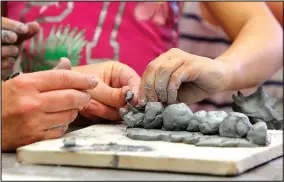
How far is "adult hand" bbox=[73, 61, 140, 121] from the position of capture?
1.13 m

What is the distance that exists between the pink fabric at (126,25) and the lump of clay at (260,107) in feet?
1.39

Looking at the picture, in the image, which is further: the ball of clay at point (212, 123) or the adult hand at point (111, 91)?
the adult hand at point (111, 91)

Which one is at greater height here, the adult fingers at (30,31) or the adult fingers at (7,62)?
the adult fingers at (30,31)

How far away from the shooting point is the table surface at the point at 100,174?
2.36 feet

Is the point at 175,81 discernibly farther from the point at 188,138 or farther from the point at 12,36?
the point at 12,36

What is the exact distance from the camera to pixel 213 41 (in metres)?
1.80

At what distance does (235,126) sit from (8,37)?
747 millimetres

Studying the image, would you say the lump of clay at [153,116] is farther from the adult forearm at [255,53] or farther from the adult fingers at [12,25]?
the adult fingers at [12,25]

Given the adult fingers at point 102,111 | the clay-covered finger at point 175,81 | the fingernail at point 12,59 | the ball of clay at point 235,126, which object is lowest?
the adult fingers at point 102,111

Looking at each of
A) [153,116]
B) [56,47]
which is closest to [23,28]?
[56,47]

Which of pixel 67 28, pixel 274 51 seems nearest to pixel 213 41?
pixel 274 51

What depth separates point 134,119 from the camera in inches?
39.2

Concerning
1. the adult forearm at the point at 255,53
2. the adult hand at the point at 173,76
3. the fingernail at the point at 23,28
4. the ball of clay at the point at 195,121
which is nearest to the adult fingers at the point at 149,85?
the adult hand at the point at 173,76

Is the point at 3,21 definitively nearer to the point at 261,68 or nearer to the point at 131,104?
the point at 131,104
